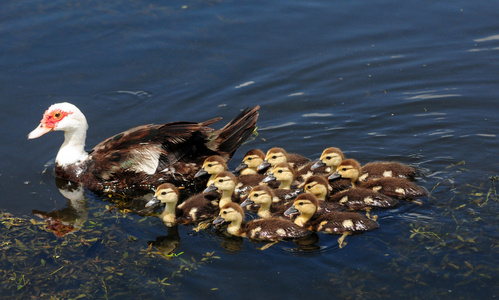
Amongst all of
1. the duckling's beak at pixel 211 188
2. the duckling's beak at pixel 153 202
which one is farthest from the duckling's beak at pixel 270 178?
the duckling's beak at pixel 153 202

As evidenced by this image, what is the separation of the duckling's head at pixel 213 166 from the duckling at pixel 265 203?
0.73m

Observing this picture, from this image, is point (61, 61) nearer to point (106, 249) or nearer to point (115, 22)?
point (115, 22)

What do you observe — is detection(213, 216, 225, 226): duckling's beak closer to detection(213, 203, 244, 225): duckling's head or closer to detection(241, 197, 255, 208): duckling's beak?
detection(213, 203, 244, 225): duckling's head

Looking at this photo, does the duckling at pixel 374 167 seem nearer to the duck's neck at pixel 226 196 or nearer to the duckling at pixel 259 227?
the duck's neck at pixel 226 196

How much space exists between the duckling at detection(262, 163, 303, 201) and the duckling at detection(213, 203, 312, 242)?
2.57 ft

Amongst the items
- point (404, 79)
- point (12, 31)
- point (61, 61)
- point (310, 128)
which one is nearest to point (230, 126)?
point (310, 128)

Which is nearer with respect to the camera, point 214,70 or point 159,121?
point 159,121

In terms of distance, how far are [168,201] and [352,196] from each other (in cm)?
208

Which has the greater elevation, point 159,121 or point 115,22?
point 115,22

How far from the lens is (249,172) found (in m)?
9.05

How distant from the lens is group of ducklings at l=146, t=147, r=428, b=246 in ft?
24.5

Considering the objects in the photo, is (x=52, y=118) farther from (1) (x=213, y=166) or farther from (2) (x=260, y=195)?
(2) (x=260, y=195)

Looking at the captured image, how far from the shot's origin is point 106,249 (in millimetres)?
7434

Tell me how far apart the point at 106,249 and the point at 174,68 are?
15.8 feet
